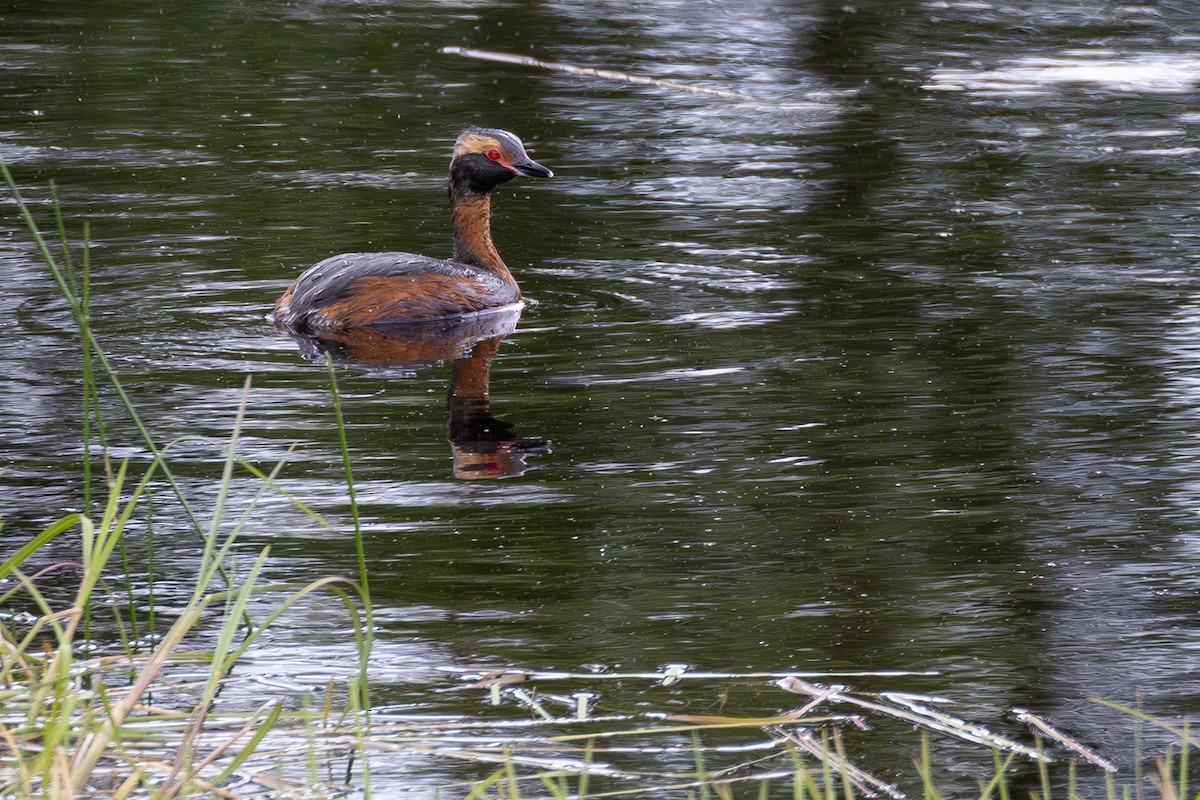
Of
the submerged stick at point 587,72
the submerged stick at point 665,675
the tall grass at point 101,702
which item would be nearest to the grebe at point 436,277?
the tall grass at point 101,702

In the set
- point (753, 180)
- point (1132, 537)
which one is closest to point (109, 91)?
point (753, 180)

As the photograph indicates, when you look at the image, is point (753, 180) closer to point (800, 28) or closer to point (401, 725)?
point (800, 28)

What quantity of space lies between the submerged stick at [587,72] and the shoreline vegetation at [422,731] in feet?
32.8

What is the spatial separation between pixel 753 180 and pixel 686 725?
7.57 m

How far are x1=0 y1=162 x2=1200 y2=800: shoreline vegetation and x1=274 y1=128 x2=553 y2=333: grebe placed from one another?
3641mm

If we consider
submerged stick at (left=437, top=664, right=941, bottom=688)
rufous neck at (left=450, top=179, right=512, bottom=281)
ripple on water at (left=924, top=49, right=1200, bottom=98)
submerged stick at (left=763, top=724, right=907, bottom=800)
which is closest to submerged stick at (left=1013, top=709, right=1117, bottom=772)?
submerged stick at (left=437, top=664, right=941, bottom=688)

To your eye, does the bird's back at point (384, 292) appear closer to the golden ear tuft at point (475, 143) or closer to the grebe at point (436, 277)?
the grebe at point (436, 277)

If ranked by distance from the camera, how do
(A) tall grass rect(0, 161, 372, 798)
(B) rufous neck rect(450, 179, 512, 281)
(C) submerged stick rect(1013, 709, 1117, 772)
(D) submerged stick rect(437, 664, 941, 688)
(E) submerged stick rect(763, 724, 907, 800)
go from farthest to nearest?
(B) rufous neck rect(450, 179, 512, 281) < (D) submerged stick rect(437, 664, 941, 688) < (C) submerged stick rect(1013, 709, 1117, 772) < (E) submerged stick rect(763, 724, 907, 800) < (A) tall grass rect(0, 161, 372, 798)

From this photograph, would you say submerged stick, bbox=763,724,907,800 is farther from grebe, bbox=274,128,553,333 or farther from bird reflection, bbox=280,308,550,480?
grebe, bbox=274,128,553,333

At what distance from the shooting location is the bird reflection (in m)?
6.91

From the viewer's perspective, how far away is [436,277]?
30.2 ft

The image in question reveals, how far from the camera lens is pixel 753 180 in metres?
11.9

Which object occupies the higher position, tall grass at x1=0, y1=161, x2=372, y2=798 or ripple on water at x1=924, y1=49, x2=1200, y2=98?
tall grass at x1=0, y1=161, x2=372, y2=798

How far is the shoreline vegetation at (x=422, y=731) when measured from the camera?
395 cm
